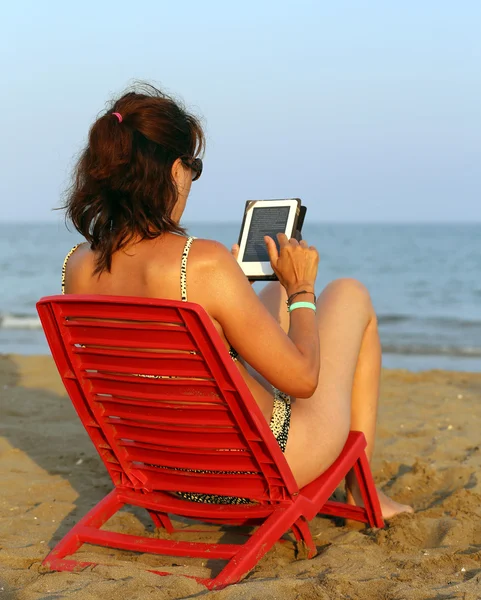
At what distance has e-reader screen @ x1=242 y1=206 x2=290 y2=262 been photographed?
269 centimetres

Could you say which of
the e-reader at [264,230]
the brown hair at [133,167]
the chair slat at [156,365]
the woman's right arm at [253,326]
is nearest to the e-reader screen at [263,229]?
the e-reader at [264,230]

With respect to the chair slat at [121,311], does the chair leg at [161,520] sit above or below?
below

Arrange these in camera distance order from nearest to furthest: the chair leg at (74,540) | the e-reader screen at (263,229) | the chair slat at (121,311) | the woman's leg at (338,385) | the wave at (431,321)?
the chair slat at (121,311)
the chair leg at (74,540)
the woman's leg at (338,385)
the e-reader screen at (263,229)
the wave at (431,321)

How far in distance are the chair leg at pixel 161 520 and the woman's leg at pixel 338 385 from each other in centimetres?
77

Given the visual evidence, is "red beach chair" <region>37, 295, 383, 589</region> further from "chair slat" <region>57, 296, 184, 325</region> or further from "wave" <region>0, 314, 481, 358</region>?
"wave" <region>0, 314, 481, 358</region>

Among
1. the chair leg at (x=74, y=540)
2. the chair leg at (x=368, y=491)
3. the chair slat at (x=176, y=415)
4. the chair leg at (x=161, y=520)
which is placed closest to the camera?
the chair slat at (x=176, y=415)

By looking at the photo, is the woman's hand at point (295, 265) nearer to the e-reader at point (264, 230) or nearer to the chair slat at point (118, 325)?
the e-reader at point (264, 230)

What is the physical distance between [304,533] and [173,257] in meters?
1.08

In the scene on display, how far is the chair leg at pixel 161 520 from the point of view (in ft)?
10.1

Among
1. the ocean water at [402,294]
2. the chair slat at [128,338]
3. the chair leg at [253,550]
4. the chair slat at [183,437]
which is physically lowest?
the ocean water at [402,294]

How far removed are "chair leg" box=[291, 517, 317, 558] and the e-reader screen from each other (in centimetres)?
90

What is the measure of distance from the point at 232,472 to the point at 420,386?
4.04 meters

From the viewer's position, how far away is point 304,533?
2594 millimetres

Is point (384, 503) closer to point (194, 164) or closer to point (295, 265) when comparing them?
point (295, 265)
